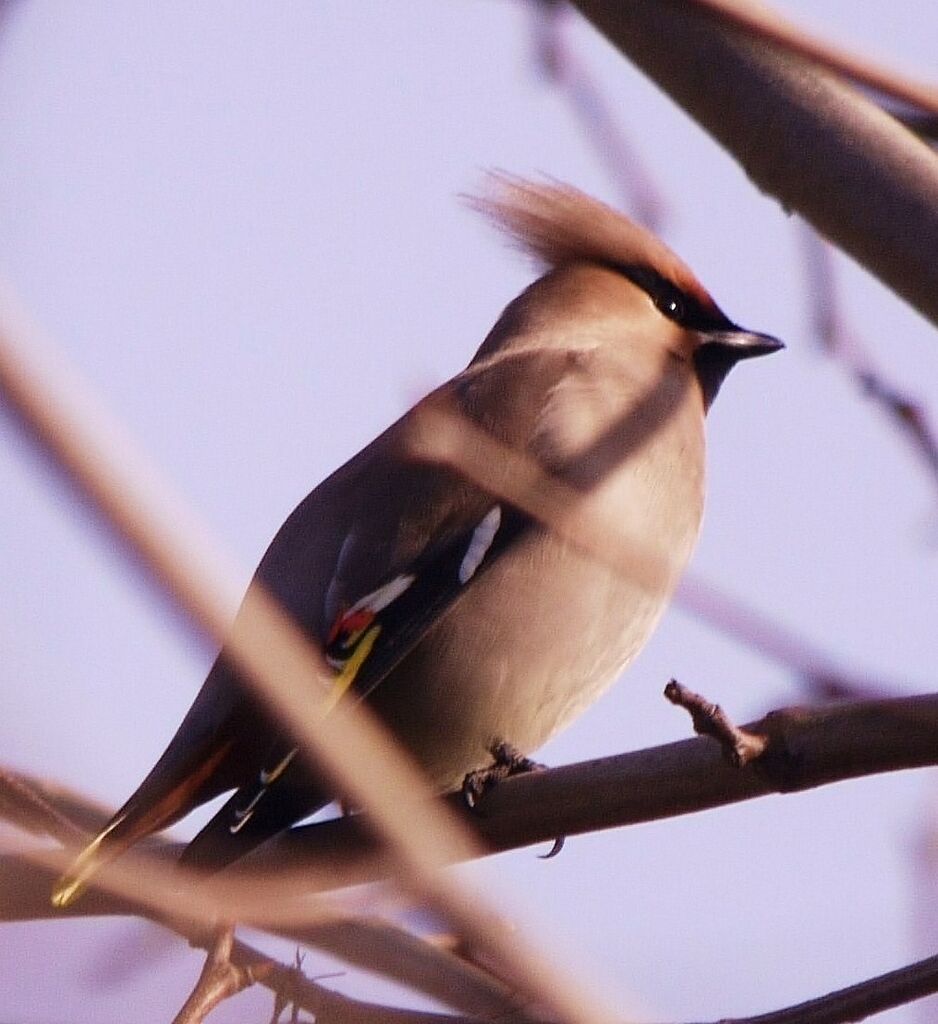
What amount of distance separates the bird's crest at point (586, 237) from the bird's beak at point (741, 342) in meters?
0.09

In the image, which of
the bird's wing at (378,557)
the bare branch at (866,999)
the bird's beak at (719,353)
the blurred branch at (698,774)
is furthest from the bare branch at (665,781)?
the bird's beak at (719,353)

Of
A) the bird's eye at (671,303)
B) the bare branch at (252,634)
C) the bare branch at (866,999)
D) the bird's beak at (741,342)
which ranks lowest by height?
the bird's beak at (741,342)

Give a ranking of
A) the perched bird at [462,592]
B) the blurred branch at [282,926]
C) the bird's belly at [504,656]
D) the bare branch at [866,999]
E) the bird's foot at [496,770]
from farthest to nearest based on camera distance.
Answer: the bird's belly at [504,656] → the perched bird at [462,592] → the bird's foot at [496,770] → the blurred branch at [282,926] → the bare branch at [866,999]

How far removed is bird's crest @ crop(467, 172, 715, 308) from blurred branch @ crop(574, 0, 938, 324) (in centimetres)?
165

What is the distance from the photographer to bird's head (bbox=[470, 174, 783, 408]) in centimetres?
425

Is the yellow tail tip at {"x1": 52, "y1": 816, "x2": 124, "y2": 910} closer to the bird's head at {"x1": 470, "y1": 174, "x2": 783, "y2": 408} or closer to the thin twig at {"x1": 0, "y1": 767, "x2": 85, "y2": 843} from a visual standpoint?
the thin twig at {"x1": 0, "y1": 767, "x2": 85, "y2": 843}

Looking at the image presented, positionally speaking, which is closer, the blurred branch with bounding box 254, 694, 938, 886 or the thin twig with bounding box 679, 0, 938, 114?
the thin twig with bounding box 679, 0, 938, 114

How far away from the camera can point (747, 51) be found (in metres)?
2.37

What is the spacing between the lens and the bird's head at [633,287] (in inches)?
167

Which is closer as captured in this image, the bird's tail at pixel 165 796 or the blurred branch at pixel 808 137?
the blurred branch at pixel 808 137

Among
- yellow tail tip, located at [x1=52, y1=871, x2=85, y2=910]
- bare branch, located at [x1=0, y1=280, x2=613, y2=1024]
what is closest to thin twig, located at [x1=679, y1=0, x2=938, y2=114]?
bare branch, located at [x1=0, y1=280, x2=613, y2=1024]

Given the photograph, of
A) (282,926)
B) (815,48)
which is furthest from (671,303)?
(815,48)

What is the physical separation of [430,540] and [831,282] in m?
1.17

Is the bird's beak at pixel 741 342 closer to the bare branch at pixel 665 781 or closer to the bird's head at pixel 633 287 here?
the bird's head at pixel 633 287
